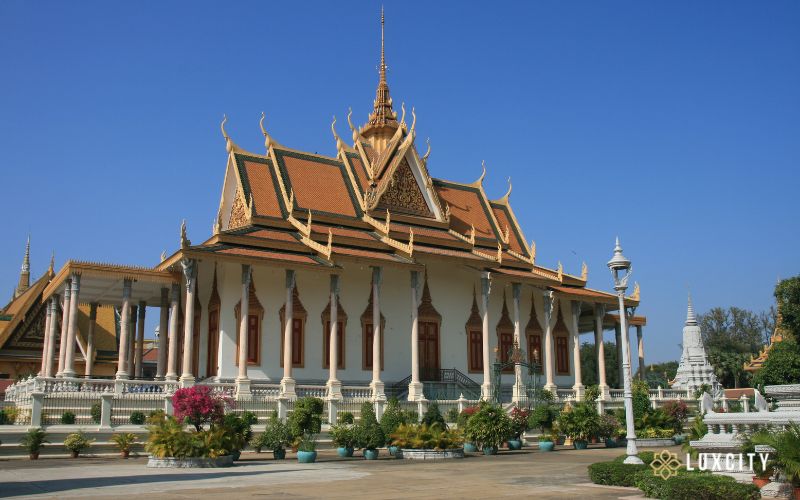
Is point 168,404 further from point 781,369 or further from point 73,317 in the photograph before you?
point 781,369

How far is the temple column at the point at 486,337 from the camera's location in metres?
27.7

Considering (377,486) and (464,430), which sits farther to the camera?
(464,430)

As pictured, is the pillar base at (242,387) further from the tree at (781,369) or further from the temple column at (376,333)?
the tree at (781,369)

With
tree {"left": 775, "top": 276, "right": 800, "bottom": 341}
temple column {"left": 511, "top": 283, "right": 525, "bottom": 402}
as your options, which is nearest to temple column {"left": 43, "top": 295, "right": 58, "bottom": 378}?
temple column {"left": 511, "top": 283, "right": 525, "bottom": 402}

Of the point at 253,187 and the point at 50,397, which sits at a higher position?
the point at 253,187

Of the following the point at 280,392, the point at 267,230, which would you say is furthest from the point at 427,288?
the point at 280,392

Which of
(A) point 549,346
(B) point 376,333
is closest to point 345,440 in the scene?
(B) point 376,333

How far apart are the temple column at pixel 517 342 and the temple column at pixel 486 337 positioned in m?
0.92

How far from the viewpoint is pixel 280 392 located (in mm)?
23172

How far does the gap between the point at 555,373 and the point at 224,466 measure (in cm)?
1973

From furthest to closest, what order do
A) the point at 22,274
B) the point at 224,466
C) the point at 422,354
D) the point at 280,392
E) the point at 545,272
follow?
the point at 22,274, the point at 545,272, the point at 422,354, the point at 280,392, the point at 224,466

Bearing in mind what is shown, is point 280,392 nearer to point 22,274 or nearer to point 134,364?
point 134,364

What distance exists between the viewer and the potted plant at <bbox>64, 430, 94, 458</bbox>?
17609 millimetres

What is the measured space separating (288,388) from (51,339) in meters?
8.36
